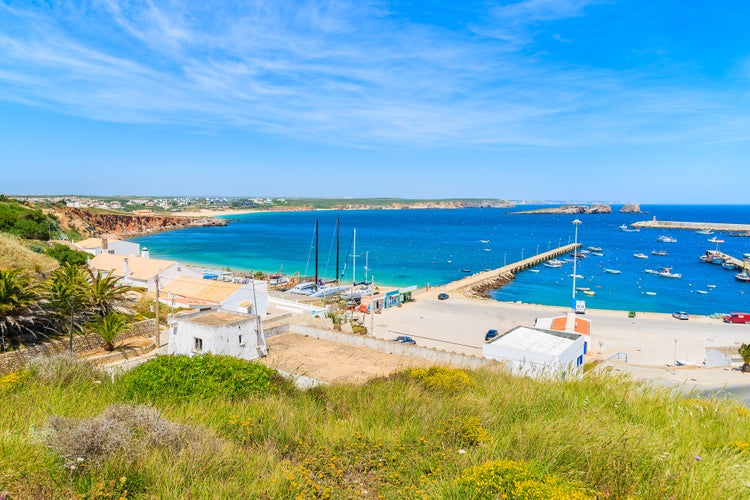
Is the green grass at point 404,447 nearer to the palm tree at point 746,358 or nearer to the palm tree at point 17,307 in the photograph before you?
the palm tree at point 17,307

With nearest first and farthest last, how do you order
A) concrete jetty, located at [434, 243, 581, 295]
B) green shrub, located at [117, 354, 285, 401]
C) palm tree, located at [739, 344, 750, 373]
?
green shrub, located at [117, 354, 285, 401] → palm tree, located at [739, 344, 750, 373] → concrete jetty, located at [434, 243, 581, 295]

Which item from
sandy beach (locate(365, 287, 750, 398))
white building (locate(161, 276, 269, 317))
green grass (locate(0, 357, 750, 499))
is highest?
green grass (locate(0, 357, 750, 499))

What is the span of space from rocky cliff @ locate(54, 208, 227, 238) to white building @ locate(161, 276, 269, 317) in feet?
241

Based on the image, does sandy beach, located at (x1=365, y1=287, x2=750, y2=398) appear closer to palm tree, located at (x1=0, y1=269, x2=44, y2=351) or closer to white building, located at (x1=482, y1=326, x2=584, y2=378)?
white building, located at (x1=482, y1=326, x2=584, y2=378)

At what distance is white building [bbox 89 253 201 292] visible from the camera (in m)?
35.1

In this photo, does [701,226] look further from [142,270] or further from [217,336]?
[217,336]

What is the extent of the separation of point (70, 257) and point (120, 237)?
85581 mm

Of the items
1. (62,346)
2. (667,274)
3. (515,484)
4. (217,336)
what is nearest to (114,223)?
(62,346)

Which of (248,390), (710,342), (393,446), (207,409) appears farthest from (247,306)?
(710,342)

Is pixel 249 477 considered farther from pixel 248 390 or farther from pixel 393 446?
pixel 248 390

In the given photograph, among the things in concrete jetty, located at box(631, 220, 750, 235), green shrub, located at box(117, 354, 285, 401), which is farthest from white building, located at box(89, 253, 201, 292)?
concrete jetty, located at box(631, 220, 750, 235)

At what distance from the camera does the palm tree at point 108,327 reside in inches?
Result: 748

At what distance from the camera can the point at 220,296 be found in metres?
30.1

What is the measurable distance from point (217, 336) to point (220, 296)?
→ 14976mm
